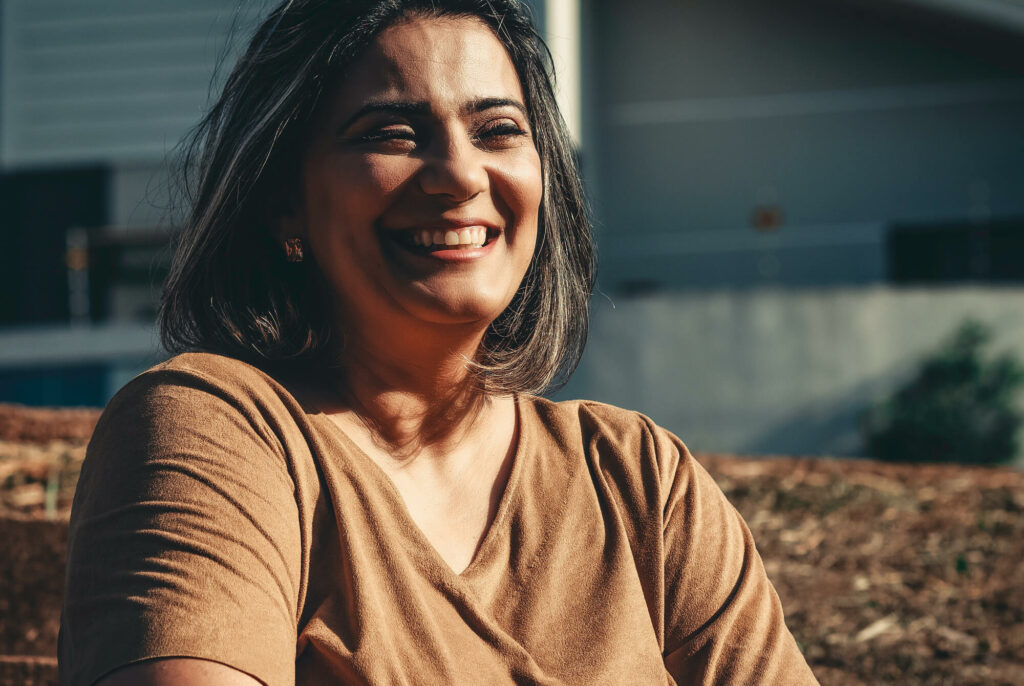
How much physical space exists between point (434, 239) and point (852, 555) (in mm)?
3754

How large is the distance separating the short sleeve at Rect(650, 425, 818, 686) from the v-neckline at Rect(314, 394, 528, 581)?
32cm

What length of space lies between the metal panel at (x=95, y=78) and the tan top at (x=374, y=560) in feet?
32.2

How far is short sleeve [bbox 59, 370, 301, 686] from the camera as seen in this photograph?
5.14ft

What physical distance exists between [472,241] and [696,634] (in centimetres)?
88

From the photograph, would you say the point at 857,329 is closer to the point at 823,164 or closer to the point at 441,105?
the point at 823,164

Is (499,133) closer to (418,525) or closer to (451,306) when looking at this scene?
(451,306)

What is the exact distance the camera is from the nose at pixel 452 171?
6.82 ft

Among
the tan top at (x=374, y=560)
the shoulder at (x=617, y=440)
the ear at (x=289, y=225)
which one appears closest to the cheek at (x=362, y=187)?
the ear at (x=289, y=225)

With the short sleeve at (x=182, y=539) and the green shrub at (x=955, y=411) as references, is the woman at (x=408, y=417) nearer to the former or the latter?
the short sleeve at (x=182, y=539)

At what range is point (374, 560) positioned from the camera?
1.90 meters

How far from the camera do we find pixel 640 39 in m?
14.1

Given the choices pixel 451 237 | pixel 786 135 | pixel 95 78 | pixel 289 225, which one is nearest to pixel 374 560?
pixel 451 237

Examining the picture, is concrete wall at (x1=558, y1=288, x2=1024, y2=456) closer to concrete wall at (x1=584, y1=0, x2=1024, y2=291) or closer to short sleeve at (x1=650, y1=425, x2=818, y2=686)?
concrete wall at (x1=584, y1=0, x2=1024, y2=291)

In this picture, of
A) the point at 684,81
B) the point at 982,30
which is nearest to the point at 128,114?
the point at 684,81
